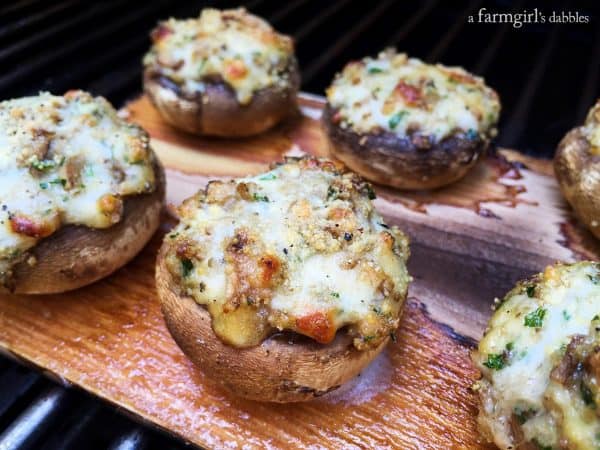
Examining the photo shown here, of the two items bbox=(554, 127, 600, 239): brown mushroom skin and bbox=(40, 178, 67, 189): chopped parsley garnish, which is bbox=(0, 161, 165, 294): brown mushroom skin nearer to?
bbox=(40, 178, 67, 189): chopped parsley garnish

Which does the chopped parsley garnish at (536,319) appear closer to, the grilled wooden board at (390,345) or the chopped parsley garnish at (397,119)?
the grilled wooden board at (390,345)

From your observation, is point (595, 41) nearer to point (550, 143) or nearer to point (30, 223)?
point (550, 143)

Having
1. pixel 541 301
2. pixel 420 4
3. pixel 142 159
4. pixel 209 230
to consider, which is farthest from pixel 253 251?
pixel 420 4

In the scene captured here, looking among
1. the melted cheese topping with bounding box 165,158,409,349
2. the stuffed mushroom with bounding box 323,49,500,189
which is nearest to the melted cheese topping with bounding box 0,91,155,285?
the melted cheese topping with bounding box 165,158,409,349

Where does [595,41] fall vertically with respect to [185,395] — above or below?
above

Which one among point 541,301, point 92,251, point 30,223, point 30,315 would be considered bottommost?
point 30,315

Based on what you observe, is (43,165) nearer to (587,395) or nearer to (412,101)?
(412,101)

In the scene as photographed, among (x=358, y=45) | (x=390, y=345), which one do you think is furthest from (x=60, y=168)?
(x=358, y=45)
